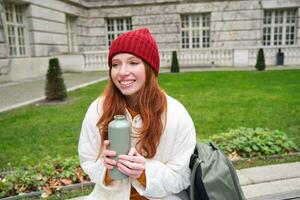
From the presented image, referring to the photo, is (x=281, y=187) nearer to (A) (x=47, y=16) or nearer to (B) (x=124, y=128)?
(B) (x=124, y=128)

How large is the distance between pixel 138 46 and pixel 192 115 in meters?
5.66

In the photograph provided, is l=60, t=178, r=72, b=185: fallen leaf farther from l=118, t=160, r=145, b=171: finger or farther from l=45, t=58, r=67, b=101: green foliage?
l=45, t=58, r=67, b=101: green foliage

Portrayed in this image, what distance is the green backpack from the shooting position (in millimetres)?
1804

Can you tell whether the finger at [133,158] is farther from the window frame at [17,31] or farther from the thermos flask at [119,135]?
the window frame at [17,31]

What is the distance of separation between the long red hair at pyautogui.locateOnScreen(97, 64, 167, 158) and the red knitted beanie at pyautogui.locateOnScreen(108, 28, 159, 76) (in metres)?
0.07

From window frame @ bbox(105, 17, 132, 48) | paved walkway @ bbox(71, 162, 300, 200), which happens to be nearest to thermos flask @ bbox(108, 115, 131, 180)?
paved walkway @ bbox(71, 162, 300, 200)

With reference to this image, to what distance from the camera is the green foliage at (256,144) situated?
175 inches

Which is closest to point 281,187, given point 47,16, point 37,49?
point 37,49

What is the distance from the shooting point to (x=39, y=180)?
12.2 ft

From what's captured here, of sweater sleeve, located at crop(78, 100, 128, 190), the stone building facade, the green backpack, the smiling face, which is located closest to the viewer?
the green backpack

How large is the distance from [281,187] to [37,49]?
16941mm

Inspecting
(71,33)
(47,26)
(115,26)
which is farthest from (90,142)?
(115,26)

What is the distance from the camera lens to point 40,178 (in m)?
3.72

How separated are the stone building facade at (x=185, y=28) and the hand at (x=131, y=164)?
18.5m
